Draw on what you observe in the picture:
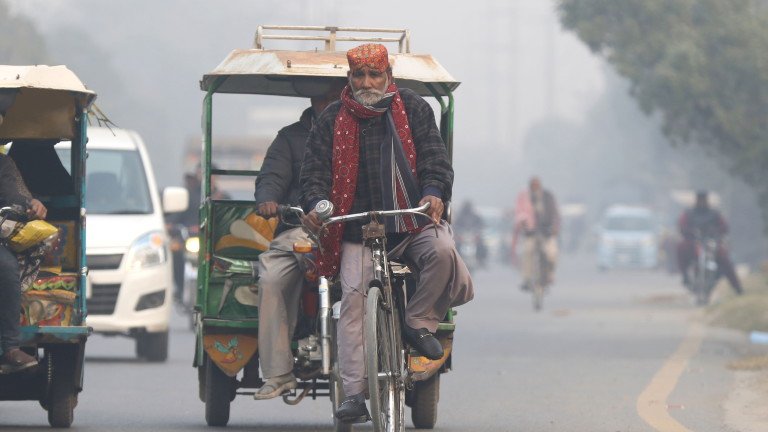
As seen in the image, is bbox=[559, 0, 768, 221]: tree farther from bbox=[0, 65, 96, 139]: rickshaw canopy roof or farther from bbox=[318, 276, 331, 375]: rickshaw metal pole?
bbox=[318, 276, 331, 375]: rickshaw metal pole

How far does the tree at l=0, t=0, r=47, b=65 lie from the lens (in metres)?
46.2

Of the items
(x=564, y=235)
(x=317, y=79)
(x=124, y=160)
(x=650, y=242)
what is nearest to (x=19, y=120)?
(x=317, y=79)

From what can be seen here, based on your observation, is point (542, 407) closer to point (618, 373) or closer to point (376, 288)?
point (618, 373)

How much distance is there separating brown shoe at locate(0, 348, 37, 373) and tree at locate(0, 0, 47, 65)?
3544cm

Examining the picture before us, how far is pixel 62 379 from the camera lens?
10.2m

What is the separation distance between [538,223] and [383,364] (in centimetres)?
1892

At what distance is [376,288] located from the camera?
320 inches

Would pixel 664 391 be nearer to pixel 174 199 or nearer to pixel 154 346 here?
pixel 174 199

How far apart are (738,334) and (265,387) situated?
1267 centimetres

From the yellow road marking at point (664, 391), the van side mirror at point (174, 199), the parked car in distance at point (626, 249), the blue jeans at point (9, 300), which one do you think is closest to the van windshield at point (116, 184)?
the van side mirror at point (174, 199)

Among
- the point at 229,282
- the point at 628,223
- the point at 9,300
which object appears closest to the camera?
the point at 9,300

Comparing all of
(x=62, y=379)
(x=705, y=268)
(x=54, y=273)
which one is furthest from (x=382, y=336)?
(x=705, y=268)

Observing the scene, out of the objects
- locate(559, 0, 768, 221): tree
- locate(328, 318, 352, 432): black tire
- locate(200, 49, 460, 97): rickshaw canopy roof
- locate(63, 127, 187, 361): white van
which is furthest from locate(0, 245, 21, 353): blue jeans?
locate(559, 0, 768, 221): tree

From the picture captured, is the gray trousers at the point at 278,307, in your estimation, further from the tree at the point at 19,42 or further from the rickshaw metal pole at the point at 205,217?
the tree at the point at 19,42
